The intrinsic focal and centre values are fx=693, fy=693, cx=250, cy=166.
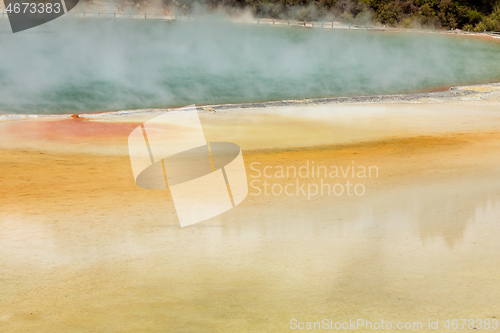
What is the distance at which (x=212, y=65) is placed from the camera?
898 inches

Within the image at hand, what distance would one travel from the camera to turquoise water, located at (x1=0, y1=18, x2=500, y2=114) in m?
16.8

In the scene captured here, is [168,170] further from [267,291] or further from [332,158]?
[267,291]

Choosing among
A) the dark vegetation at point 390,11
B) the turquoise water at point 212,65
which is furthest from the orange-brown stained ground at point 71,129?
the dark vegetation at point 390,11

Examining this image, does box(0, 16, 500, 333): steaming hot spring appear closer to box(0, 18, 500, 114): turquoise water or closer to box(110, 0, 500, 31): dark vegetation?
box(0, 18, 500, 114): turquoise water

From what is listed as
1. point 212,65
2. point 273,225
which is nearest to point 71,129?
point 273,225

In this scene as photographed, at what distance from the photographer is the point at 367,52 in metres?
27.7

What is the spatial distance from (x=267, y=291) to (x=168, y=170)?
136 inches

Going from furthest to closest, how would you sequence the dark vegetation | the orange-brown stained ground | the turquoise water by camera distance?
the dark vegetation, the turquoise water, the orange-brown stained ground

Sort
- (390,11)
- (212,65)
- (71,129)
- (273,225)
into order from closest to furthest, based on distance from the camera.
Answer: (273,225)
(71,129)
(212,65)
(390,11)

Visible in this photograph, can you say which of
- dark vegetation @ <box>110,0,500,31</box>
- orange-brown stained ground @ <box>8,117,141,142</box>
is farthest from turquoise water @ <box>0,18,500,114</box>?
dark vegetation @ <box>110,0,500,31</box>

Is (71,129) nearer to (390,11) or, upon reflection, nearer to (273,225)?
(273,225)

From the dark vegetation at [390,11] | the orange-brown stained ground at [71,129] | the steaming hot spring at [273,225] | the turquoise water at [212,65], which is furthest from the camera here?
the dark vegetation at [390,11]

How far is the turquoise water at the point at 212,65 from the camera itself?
55.0ft

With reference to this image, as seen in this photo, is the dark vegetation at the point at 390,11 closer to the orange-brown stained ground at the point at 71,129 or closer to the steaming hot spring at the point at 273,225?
the steaming hot spring at the point at 273,225
